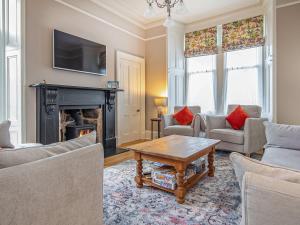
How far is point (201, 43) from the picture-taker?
16.3 ft

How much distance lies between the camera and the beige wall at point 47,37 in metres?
2.94

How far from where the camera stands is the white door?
462 centimetres

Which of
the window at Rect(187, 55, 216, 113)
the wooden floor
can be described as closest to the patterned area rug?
the wooden floor

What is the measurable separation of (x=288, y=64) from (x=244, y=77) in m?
1.03

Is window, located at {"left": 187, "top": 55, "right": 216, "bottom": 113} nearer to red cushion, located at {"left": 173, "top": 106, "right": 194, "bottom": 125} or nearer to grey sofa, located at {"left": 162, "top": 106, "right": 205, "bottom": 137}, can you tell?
red cushion, located at {"left": 173, "top": 106, "right": 194, "bottom": 125}

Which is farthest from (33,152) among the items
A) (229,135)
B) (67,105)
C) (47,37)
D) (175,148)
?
(229,135)

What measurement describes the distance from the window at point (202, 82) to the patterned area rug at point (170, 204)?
2643 millimetres

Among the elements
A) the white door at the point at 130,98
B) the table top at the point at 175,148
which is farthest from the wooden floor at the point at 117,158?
the table top at the point at 175,148

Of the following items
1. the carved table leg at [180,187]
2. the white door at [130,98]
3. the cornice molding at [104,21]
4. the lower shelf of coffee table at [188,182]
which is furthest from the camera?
the white door at [130,98]

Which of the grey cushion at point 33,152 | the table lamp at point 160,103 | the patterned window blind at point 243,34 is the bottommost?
the grey cushion at point 33,152

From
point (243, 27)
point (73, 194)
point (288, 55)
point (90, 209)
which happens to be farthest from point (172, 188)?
point (243, 27)

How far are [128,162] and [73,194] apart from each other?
2.35 m

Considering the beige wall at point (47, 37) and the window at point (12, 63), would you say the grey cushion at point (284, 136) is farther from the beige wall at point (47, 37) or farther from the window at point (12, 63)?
the window at point (12, 63)

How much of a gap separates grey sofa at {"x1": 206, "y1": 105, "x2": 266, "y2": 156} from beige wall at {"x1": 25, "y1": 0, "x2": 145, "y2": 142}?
2469 mm
